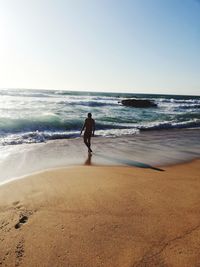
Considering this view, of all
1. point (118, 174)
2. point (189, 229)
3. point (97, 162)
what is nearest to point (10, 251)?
point (189, 229)

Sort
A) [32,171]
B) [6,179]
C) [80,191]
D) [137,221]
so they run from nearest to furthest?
[137,221]
[80,191]
[6,179]
[32,171]

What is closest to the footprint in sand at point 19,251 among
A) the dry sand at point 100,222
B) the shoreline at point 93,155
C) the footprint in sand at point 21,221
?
the dry sand at point 100,222

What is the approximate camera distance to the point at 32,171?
7.04 m

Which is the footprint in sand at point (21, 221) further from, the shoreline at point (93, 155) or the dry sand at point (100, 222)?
the shoreline at point (93, 155)

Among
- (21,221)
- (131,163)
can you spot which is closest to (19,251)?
(21,221)

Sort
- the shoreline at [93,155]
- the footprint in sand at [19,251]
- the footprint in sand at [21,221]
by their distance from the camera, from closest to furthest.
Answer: the footprint in sand at [19,251]
the footprint in sand at [21,221]
the shoreline at [93,155]

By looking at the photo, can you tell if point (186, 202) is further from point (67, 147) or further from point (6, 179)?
point (67, 147)

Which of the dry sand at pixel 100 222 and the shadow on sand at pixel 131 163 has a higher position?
the dry sand at pixel 100 222

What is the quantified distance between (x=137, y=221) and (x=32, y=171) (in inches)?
154

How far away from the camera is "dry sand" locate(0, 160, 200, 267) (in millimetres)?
3176

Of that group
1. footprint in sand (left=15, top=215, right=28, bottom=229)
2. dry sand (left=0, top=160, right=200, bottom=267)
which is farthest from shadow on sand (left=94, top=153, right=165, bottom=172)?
footprint in sand (left=15, top=215, right=28, bottom=229)

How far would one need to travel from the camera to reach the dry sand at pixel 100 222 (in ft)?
10.4

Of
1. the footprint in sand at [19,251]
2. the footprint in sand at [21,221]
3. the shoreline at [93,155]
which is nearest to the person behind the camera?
the footprint in sand at [19,251]

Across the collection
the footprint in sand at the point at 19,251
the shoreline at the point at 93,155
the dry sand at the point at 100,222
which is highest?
the dry sand at the point at 100,222
